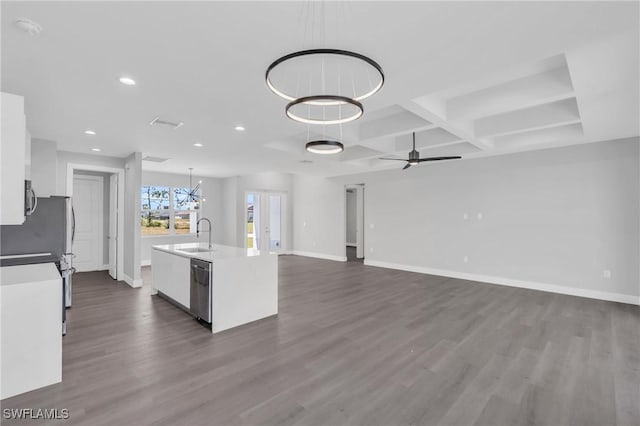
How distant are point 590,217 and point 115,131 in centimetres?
807

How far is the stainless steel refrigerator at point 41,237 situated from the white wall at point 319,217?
22.1 feet

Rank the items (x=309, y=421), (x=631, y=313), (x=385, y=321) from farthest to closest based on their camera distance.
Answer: (x=631, y=313)
(x=385, y=321)
(x=309, y=421)

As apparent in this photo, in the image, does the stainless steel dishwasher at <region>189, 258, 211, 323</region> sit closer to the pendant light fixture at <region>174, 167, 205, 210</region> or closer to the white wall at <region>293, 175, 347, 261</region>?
the white wall at <region>293, 175, 347, 261</region>

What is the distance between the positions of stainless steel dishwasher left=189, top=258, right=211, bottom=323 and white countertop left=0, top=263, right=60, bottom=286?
4.62 feet

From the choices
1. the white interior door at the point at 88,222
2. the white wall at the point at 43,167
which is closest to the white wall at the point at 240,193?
the white interior door at the point at 88,222

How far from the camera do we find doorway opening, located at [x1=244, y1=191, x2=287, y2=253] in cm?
1028

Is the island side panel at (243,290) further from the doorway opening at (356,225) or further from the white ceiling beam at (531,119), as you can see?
the doorway opening at (356,225)

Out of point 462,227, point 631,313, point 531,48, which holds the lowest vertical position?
point 631,313

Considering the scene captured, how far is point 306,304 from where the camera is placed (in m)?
4.84

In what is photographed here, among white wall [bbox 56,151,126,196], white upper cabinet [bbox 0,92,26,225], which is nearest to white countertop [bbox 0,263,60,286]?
white upper cabinet [bbox 0,92,26,225]

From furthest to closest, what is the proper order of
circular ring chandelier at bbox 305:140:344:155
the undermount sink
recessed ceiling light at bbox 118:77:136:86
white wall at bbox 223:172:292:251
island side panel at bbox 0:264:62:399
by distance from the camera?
white wall at bbox 223:172:292:251, the undermount sink, circular ring chandelier at bbox 305:140:344:155, recessed ceiling light at bbox 118:77:136:86, island side panel at bbox 0:264:62:399

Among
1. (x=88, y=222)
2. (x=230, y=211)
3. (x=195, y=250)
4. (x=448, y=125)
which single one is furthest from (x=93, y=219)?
(x=448, y=125)

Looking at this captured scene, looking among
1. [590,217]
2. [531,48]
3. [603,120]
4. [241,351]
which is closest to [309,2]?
[531,48]

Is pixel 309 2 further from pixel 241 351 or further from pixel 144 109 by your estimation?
pixel 241 351
